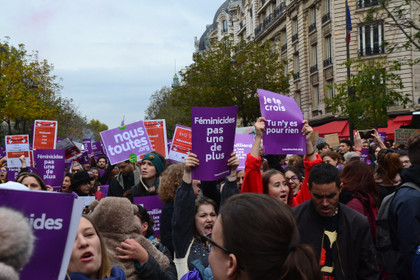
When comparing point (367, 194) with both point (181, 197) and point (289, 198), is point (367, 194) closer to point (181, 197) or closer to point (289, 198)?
point (289, 198)

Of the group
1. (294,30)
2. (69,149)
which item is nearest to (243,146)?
(69,149)

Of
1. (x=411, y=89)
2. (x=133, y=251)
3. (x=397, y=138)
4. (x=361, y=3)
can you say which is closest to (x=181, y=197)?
(x=133, y=251)

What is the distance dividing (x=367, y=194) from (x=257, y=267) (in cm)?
332

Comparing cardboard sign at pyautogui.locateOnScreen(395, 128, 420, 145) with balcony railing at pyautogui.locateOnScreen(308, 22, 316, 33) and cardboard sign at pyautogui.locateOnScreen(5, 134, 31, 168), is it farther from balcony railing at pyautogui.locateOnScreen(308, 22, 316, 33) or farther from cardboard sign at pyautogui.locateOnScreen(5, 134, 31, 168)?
balcony railing at pyautogui.locateOnScreen(308, 22, 316, 33)

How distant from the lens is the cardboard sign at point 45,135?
11.5 metres

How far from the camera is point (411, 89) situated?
3106 centimetres

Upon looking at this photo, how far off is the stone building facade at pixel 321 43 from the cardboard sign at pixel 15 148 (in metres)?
18.4

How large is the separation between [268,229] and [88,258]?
127 centimetres

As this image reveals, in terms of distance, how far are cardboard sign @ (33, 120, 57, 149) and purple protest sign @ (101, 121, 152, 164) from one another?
3.33 m

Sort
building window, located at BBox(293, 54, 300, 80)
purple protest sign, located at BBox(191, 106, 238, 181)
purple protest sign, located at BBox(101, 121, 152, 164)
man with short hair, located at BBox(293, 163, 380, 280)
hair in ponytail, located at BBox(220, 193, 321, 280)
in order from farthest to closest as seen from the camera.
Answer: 1. building window, located at BBox(293, 54, 300, 80)
2. purple protest sign, located at BBox(101, 121, 152, 164)
3. purple protest sign, located at BBox(191, 106, 238, 181)
4. man with short hair, located at BBox(293, 163, 380, 280)
5. hair in ponytail, located at BBox(220, 193, 321, 280)

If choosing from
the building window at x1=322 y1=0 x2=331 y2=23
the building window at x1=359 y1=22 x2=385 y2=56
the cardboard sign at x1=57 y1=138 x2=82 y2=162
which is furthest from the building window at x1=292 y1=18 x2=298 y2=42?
the cardboard sign at x1=57 y1=138 x2=82 y2=162

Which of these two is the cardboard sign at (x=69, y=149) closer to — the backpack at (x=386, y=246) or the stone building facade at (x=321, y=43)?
the backpack at (x=386, y=246)

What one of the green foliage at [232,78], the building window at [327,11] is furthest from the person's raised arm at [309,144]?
the building window at [327,11]

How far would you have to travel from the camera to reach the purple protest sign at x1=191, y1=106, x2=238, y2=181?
15.0 ft
